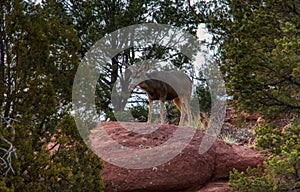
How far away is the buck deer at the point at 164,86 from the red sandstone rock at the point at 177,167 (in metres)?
1.40

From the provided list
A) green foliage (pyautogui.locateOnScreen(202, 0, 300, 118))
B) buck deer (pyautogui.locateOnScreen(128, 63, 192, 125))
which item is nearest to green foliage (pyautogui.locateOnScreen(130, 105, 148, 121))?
buck deer (pyautogui.locateOnScreen(128, 63, 192, 125))

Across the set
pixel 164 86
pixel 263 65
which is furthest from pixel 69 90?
pixel 164 86

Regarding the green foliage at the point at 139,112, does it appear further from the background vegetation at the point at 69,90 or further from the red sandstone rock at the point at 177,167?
the background vegetation at the point at 69,90

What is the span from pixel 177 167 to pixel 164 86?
284cm

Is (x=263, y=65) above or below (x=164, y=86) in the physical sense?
below

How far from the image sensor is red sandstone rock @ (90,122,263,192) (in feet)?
26.8

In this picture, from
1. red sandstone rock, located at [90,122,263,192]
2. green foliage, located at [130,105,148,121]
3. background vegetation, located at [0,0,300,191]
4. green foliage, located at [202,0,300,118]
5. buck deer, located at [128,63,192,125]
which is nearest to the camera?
background vegetation, located at [0,0,300,191]

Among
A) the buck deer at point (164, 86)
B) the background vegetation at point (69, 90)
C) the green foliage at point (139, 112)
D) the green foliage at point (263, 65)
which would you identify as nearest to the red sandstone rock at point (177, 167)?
the buck deer at point (164, 86)

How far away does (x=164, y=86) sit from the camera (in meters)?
10.7

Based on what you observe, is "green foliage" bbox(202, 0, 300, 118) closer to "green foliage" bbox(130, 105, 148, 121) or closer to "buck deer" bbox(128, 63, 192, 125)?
"buck deer" bbox(128, 63, 192, 125)

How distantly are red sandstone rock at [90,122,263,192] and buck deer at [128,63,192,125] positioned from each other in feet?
4.61

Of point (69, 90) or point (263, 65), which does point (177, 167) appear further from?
point (69, 90)

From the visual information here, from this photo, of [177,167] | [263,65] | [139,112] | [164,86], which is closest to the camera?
[263,65]

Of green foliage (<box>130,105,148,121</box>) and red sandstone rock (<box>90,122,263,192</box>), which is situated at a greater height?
green foliage (<box>130,105,148,121</box>)
